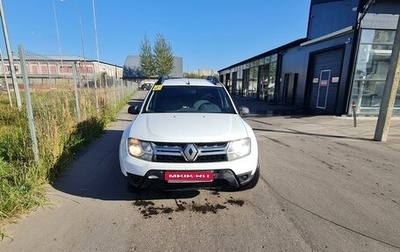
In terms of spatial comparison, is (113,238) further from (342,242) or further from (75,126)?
(75,126)

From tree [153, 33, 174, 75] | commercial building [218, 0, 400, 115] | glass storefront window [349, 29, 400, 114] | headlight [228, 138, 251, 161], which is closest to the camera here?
headlight [228, 138, 251, 161]

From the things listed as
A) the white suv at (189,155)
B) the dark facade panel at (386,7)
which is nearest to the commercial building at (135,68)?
the dark facade panel at (386,7)

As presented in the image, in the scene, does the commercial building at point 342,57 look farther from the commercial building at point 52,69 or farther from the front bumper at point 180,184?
the front bumper at point 180,184

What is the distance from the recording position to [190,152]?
3438mm

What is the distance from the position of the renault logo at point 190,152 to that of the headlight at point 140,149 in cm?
46

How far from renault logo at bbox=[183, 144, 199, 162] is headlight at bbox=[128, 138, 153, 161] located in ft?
1.52

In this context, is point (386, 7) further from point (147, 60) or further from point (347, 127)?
point (147, 60)

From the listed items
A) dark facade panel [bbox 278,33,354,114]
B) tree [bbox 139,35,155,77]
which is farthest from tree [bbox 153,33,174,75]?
dark facade panel [bbox 278,33,354,114]

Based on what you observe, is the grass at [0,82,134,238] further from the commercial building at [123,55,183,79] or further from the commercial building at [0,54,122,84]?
the commercial building at [123,55,183,79]

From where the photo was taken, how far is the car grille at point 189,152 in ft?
11.3

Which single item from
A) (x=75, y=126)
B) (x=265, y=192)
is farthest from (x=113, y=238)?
(x=75, y=126)

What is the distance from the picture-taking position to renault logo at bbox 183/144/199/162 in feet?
11.3

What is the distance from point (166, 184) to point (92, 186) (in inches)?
65.8

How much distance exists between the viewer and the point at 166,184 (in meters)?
3.50
